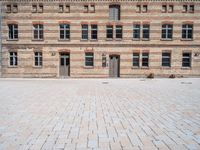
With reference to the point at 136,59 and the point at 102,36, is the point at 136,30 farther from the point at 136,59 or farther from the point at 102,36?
the point at 102,36

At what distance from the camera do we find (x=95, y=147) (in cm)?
554

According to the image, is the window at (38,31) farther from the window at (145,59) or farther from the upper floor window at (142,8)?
the window at (145,59)

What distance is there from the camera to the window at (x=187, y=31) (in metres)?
29.7

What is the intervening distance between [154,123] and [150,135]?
4.48 feet

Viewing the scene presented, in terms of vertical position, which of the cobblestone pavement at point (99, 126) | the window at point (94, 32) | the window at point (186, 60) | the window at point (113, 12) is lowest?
the cobblestone pavement at point (99, 126)

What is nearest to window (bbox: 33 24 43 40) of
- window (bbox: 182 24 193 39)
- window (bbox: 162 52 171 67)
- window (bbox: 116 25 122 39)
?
window (bbox: 116 25 122 39)

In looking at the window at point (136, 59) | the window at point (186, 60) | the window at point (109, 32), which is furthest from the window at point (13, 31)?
the window at point (186, 60)

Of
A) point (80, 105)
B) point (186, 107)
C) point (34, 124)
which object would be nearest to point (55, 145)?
point (34, 124)

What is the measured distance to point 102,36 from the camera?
29562mm

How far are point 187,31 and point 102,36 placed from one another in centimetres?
976

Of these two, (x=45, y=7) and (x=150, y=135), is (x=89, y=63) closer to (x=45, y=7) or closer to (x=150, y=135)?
(x=45, y=7)

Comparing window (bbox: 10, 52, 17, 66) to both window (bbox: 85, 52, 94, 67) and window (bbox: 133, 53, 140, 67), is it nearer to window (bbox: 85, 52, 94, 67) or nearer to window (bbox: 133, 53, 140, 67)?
window (bbox: 85, 52, 94, 67)

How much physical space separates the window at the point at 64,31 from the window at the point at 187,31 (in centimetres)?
1319

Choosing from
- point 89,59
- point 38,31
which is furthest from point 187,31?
point 38,31
